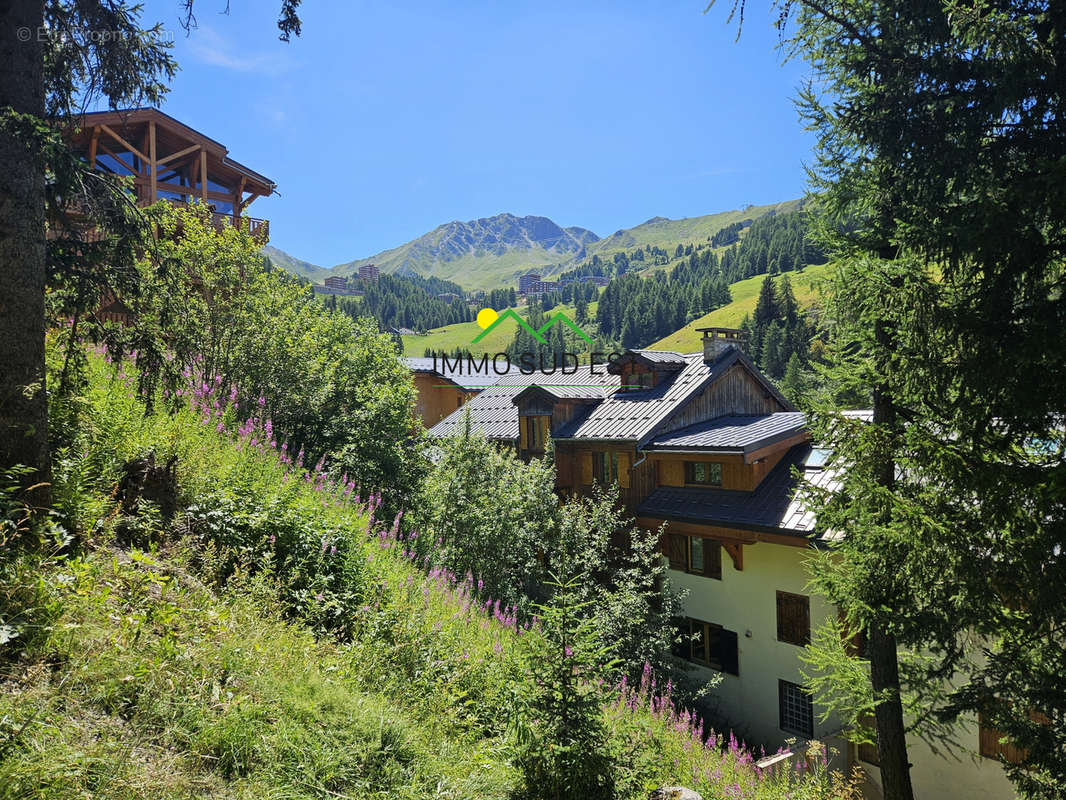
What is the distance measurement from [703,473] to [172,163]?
2360 centimetres

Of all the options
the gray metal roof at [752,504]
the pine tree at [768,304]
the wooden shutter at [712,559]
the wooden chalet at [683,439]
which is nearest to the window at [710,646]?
the wooden shutter at [712,559]

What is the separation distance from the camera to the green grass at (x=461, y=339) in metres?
146

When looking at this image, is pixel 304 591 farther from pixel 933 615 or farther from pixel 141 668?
pixel 933 615

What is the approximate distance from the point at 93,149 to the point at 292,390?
15065 mm

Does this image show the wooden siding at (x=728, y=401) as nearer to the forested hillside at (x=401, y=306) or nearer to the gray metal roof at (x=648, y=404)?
the gray metal roof at (x=648, y=404)

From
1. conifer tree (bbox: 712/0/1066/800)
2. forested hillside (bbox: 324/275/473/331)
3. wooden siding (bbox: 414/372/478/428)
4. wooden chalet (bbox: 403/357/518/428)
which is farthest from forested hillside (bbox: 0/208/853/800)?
forested hillside (bbox: 324/275/473/331)

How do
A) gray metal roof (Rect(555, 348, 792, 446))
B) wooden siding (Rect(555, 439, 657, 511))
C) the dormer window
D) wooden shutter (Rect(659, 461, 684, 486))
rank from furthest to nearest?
the dormer window
gray metal roof (Rect(555, 348, 792, 446))
wooden siding (Rect(555, 439, 657, 511))
wooden shutter (Rect(659, 461, 684, 486))

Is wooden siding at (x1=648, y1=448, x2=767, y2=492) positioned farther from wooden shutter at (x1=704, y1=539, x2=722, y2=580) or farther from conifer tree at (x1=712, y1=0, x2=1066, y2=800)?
conifer tree at (x1=712, y1=0, x2=1066, y2=800)

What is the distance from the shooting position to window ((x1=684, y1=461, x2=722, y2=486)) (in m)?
18.3

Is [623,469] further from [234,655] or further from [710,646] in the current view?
[234,655]

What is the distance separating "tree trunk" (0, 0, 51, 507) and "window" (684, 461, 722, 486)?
16622 millimetres

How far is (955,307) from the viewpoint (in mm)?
5469

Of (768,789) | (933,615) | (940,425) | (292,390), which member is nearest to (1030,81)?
(940,425)

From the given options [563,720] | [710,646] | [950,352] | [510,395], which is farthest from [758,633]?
[510,395]
